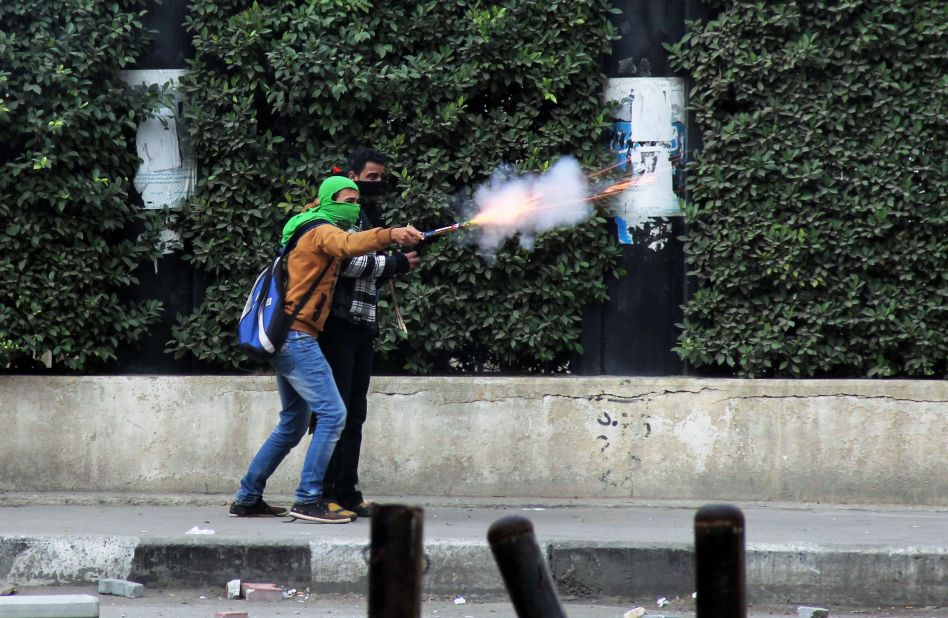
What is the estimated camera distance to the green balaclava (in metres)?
6.12

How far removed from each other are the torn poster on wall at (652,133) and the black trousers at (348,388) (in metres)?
2.18

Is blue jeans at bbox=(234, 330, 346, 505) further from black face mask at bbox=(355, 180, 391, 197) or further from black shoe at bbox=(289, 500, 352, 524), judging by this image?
black face mask at bbox=(355, 180, 391, 197)

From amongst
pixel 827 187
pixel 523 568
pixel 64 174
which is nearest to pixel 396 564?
pixel 523 568

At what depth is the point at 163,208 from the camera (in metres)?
7.61

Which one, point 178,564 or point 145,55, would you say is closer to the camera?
point 178,564

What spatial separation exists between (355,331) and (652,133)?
246 centimetres

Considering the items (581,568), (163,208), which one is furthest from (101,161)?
(581,568)

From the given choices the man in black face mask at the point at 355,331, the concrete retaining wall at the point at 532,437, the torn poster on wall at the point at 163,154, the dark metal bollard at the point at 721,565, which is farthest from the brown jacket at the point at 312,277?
the dark metal bollard at the point at 721,565

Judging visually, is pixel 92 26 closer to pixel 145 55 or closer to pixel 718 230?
pixel 145 55

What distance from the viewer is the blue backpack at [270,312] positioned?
6.06 metres

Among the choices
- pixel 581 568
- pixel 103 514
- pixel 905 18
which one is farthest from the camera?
pixel 905 18

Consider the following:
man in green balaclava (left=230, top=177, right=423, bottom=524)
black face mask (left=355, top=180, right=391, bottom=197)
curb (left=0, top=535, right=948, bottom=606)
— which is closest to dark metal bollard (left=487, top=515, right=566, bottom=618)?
curb (left=0, top=535, right=948, bottom=606)

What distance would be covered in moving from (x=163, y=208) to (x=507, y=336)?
7.60 ft

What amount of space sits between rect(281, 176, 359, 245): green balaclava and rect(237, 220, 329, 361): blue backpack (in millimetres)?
38
